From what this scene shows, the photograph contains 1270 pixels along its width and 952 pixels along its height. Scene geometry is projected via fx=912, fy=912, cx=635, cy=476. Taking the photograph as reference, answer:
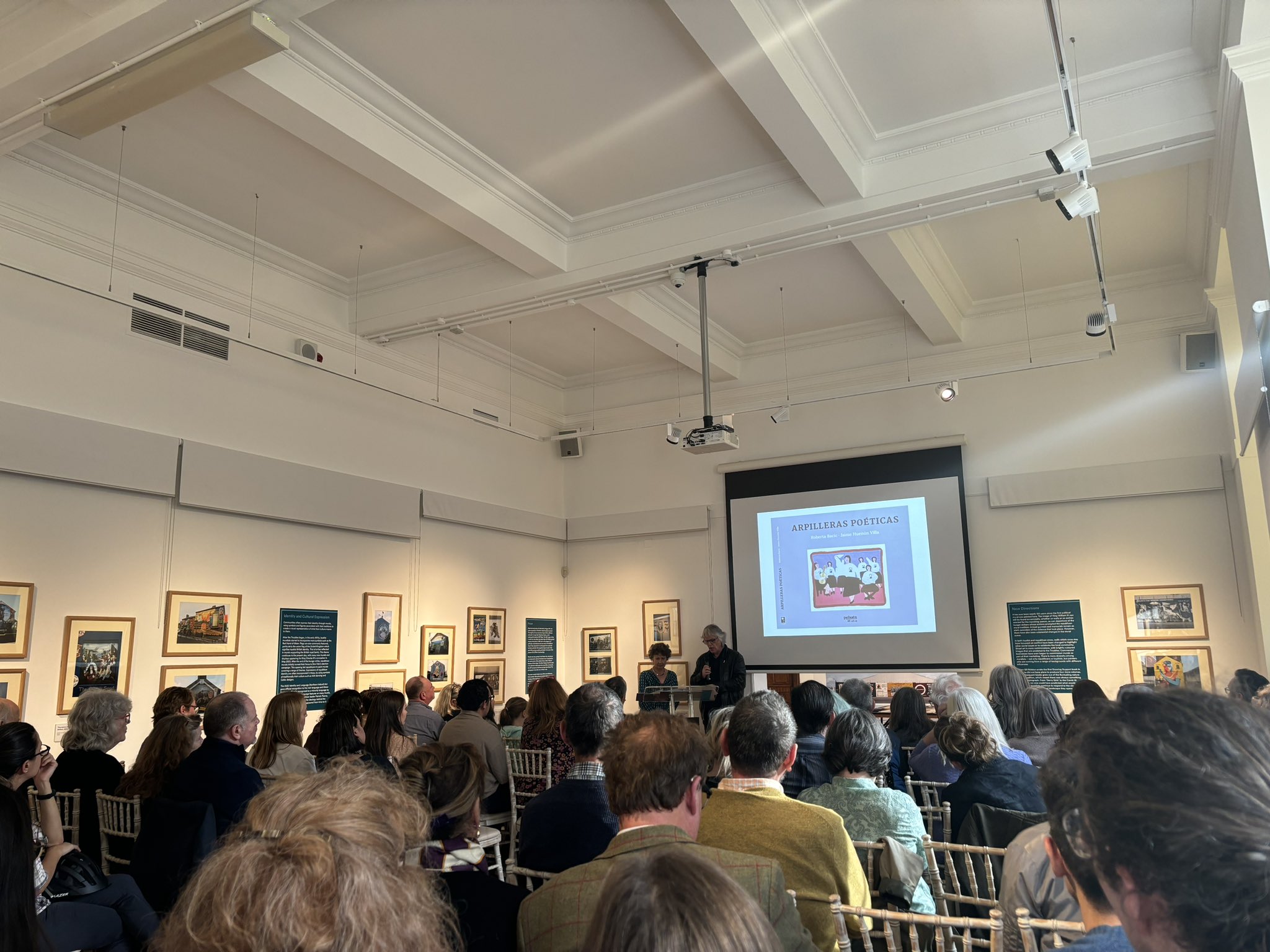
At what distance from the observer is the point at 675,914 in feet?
3.06

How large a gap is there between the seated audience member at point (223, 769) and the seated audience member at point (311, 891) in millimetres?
2652

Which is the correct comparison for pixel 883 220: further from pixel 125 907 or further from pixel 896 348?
pixel 125 907

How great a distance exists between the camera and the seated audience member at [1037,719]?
4203mm

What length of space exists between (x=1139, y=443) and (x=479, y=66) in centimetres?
652

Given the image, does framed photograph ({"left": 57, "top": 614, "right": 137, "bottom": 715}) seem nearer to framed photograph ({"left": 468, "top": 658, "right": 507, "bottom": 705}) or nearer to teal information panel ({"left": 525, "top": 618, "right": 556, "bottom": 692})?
framed photograph ({"left": 468, "top": 658, "right": 507, "bottom": 705})

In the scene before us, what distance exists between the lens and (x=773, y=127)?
529 cm

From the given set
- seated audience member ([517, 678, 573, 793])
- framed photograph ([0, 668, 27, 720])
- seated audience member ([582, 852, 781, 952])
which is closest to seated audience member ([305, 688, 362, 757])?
seated audience member ([517, 678, 573, 793])

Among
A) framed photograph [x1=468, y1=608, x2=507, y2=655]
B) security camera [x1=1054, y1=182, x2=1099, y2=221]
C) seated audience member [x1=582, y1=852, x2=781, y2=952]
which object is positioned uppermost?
security camera [x1=1054, y1=182, x2=1099, y2=221]

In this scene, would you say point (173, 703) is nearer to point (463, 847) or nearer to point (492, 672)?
point (463, 847)

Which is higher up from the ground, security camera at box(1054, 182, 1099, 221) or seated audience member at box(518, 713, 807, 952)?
security camera at box(1054, 182, 1099, 221)

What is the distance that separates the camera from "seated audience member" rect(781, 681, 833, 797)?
4059mm

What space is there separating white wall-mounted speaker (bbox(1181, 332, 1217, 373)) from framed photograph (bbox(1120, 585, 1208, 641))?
1.92 meters

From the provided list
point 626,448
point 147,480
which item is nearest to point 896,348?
A: point 626,448

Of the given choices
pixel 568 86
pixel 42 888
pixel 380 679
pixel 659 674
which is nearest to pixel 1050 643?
pixel 659 674
